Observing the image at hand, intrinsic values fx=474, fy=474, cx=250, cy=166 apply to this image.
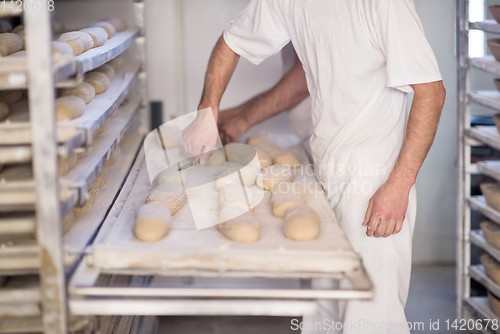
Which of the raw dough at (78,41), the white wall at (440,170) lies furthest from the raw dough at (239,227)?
the white wall at (440,170)

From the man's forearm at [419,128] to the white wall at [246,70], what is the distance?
147 centimetres

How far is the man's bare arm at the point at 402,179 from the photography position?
1479mm

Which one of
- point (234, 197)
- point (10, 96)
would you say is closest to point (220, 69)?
point (234, 197)

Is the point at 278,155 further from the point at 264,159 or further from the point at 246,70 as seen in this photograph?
the point at 246,70

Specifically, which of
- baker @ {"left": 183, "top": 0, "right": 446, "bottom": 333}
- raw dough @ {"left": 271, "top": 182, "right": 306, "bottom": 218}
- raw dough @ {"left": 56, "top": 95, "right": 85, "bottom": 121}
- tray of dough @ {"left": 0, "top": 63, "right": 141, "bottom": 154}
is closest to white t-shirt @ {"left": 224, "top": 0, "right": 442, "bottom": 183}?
baker @ {"left": 183, "top": 0, "right": 446, "bottom": 333}

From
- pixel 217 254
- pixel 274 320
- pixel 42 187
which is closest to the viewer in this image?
pixel 42 187

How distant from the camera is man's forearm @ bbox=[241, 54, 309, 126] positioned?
2361 mm

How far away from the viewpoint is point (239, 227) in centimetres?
122

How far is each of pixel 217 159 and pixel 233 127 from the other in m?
0.45

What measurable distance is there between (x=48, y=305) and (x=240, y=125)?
4.68ft

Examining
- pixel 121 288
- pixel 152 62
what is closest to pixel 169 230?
pixel 121 288

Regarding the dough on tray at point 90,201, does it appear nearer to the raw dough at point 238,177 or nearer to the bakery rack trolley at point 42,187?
the bakery rack trolley at point 42,187

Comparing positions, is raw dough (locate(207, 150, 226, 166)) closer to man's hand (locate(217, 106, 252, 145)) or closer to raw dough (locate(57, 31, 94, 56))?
man's hand (locate(217, 106, 252, 145))

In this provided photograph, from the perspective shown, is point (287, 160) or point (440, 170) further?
point (440, 170)
